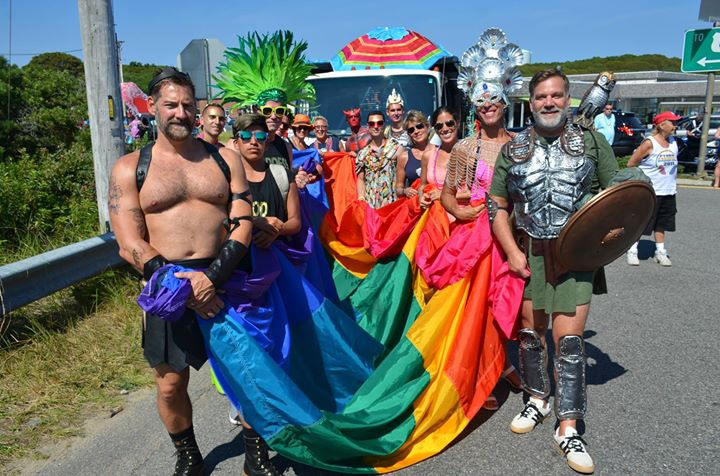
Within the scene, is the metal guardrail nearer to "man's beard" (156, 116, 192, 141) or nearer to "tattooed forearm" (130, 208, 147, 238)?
"tattooed forearm" (130, 208, 147, 238)

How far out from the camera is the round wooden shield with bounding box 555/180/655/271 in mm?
2902

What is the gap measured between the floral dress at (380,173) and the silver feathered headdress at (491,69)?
128 centimetres

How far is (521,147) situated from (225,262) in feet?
5.66

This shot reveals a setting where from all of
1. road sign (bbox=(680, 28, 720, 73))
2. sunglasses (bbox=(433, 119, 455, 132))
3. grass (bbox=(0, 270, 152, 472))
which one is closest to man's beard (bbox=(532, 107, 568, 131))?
sunglasses (bbox=(433, 119, 455, 132))

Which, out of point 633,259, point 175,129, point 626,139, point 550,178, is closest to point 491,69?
point 550,178

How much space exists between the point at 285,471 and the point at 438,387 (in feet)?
3.18

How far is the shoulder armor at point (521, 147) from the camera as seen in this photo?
10.4 ft

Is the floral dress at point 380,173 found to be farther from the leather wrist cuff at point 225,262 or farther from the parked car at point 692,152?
the parked car at point 692,152

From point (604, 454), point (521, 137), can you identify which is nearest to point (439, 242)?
point (521, 137)

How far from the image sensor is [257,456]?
3.03m

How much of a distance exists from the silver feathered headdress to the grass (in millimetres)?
3152

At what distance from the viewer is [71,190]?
256 inches

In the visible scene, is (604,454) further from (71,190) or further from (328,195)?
(71,190)

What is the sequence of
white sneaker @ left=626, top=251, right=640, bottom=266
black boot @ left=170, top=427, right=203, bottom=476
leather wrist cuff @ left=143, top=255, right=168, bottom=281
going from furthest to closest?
white sneaker @ left=626, top=251, right=640, bottom=266, black boot @ left=170, top=427, right=203, bottom=476, leather wrist cuff @ left=143, top=255, right=168, bottom=281
